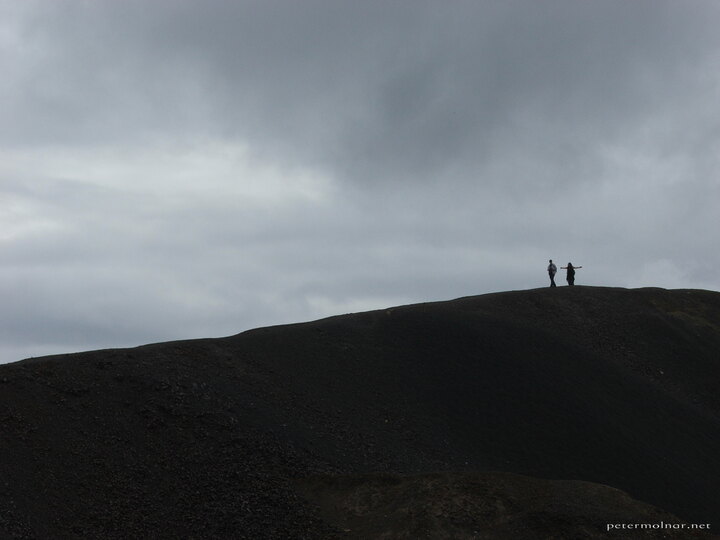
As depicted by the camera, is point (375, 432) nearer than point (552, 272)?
Yes

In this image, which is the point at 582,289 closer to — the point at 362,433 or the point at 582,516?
the point at 362,433

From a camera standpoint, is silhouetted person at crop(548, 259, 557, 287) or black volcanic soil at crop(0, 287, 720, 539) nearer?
black volcanic soil at crop(0, 287, 720, 539)

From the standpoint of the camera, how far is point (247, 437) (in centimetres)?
2738

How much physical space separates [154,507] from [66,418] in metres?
4.82

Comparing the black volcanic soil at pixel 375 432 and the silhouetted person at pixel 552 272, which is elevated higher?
the silhouetted person at pixel 552 272

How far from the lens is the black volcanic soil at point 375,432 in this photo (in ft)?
76.0

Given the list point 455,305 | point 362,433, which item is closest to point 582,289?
point 455,305

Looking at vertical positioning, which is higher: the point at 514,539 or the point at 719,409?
the point at 719,409

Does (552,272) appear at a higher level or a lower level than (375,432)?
higher

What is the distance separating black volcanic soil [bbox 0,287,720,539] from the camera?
23.2 m

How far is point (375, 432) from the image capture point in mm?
30750

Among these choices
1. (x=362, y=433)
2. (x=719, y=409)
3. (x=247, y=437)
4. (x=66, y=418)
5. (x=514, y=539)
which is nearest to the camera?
(x=514, y=539)

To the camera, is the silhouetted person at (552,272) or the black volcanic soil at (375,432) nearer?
the black volcanic soil at (375,432)

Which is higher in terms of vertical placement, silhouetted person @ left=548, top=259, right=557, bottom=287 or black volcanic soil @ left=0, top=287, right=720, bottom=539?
silhouetted person @ left=548, top=259, right=557, bottom=287
